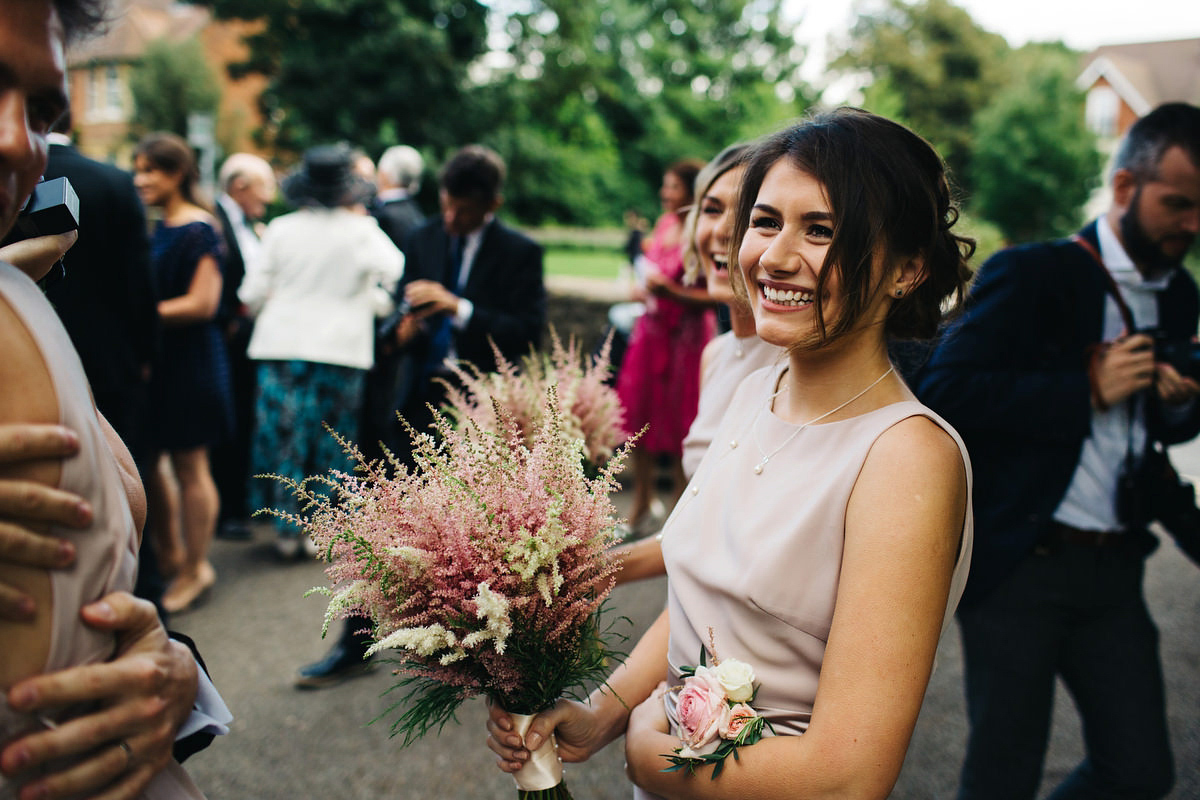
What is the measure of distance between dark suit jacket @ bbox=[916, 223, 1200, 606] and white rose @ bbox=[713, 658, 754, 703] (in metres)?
1.42

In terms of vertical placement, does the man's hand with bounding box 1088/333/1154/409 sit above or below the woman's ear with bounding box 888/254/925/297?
below

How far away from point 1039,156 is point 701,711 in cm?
3763

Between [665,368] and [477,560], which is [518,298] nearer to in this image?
[665,368]

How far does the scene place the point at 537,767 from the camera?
166 centimetres

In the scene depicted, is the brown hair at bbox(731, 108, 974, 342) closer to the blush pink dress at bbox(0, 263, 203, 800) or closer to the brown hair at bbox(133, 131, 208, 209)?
the blush pink dress at bbox(0, 263, 203, 800)

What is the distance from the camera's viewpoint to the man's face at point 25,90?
3.13ft

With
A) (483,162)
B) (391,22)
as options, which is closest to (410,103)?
(391,22)


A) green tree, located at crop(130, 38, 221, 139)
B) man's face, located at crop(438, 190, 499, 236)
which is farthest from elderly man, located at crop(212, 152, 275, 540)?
green tree, located at crop(130, 38, 221, 139)

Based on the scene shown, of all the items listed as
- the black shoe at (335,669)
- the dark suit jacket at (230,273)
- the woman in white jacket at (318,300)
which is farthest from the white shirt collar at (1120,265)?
the dark suit jacket at (230,273)

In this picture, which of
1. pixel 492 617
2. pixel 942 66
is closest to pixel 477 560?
pixel 492 617

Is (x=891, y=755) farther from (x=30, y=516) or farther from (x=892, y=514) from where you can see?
(x=30, y=516)

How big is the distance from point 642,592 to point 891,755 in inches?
162

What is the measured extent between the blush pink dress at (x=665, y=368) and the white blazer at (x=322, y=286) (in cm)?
189

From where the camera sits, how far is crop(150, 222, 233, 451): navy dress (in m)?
4.91
